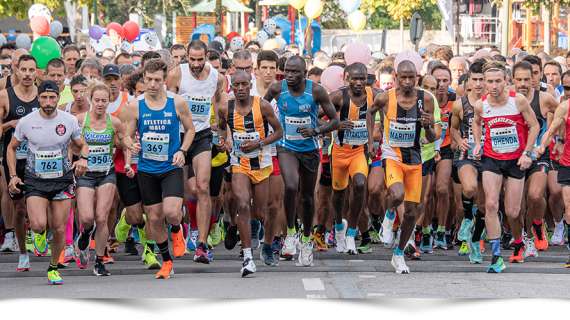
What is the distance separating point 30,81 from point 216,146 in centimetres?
189

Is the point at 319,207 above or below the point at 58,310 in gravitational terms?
below

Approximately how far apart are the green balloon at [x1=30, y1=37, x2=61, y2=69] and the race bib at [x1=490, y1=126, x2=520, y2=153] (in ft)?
20.6

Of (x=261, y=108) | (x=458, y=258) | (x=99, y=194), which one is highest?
(x=261, y=108)

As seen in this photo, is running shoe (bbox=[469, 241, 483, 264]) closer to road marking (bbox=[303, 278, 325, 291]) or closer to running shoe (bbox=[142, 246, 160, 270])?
road marking (bbox=[303, 278, 325, 291])

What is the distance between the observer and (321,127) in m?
10.3

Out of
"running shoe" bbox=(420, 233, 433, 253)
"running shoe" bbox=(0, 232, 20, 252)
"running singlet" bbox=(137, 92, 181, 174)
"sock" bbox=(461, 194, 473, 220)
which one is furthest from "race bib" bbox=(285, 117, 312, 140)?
"running shoe" bbox=(0, 232, 20, 252)

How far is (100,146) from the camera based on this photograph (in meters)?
9.98

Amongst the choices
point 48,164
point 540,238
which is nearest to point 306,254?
point 48,164

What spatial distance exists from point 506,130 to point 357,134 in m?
1.58

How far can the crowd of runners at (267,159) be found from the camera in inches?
381

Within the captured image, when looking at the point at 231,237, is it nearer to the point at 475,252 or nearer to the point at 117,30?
the point at 475,252

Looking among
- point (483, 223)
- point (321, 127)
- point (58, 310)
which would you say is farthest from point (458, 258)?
point (58, 310)

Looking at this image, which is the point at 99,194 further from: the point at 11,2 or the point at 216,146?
the point at 11,2

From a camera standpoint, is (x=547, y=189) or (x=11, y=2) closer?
(x=547, y=189)
